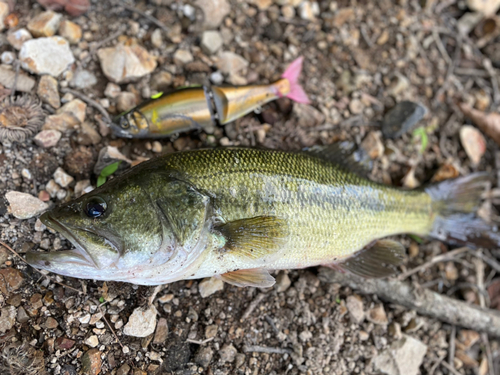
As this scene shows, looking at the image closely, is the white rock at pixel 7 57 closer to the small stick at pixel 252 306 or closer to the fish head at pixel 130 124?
the fish head at pixel 130 124

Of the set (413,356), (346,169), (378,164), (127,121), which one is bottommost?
(413,356)

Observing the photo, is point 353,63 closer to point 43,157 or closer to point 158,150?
point 158,150

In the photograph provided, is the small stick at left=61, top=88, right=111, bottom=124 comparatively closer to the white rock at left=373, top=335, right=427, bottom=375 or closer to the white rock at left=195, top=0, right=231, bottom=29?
the white rock at left=195, top=0, right=231, bottom=29

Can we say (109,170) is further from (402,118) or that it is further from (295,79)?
(402,118)

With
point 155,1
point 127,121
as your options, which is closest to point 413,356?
point 127,121

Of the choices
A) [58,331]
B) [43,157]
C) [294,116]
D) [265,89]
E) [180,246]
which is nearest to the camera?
[180,246]

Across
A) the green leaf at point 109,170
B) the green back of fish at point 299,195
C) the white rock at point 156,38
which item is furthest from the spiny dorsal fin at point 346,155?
the white rock at point 156,38
